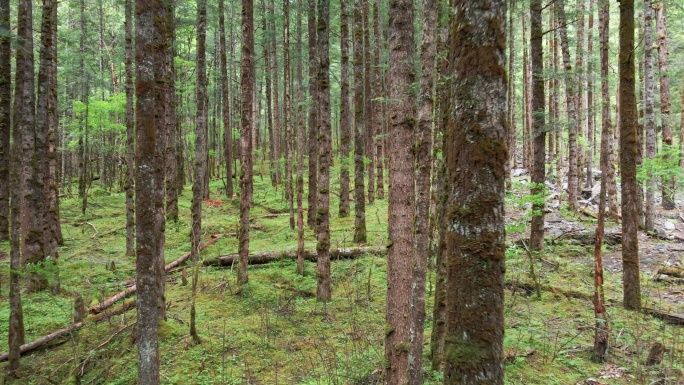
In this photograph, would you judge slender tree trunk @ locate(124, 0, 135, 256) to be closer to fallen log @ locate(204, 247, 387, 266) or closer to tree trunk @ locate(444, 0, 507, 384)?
fallen log @ locate(204, 247, 387, 266)

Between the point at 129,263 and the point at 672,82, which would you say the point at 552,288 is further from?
the point at 672,82

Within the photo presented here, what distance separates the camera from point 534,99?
1170cm

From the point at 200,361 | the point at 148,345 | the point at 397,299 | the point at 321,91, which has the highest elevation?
the point at 321,91

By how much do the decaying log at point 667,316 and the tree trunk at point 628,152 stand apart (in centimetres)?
24

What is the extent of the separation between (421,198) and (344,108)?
10199 millimetres

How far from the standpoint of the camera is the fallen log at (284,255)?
11867 mm

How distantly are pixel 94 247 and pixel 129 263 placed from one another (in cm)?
280

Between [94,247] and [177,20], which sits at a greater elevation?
[177,20]

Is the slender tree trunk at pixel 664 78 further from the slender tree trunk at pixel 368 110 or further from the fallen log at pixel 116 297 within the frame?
the fallen log at pixel 116 297

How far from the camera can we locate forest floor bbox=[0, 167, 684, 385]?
609cm

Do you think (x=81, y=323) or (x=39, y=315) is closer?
(x=81, y=323)

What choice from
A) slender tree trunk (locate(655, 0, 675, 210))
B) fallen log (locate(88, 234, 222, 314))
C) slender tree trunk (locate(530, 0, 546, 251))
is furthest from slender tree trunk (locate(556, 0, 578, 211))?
fallen log (locate(88, 234, 222, 314))

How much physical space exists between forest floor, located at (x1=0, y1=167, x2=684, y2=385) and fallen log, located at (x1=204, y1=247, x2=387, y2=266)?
0.21 meters

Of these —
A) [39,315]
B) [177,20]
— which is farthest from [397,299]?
[177,20]
